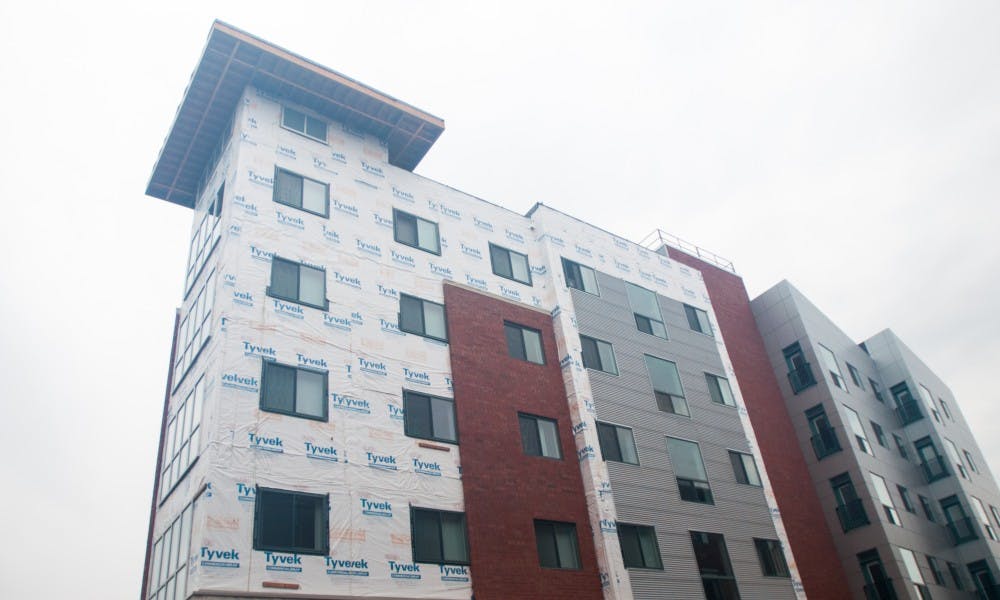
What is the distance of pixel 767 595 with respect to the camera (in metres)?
29.7

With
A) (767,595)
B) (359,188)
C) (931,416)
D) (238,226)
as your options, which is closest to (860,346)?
(931,416)

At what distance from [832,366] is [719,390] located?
9.19 metres

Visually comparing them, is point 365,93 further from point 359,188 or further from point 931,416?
point 931,416

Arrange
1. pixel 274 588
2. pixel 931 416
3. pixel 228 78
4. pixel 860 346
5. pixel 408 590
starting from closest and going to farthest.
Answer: pixel 274 588 → pixel 408 590 → pixel 228 78 → pixel 931 416 → pixel 860 346

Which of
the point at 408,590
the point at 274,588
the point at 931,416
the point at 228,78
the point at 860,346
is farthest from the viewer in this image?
the point at 860,346

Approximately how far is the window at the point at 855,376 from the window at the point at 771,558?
1527cm

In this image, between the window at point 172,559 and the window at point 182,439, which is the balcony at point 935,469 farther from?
the window at point 172,559

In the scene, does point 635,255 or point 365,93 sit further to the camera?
point 635,255

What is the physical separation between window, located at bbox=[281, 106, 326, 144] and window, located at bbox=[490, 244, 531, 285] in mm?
8349

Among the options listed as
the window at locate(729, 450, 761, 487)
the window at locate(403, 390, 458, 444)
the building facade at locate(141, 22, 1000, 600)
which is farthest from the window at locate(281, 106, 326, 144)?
the window at locate(729, 450, 761, 487)

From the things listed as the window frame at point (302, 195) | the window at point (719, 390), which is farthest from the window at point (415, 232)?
the window at point (719, 390)

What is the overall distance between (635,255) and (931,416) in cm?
2206

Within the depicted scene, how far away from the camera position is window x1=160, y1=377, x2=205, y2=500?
22.2 m

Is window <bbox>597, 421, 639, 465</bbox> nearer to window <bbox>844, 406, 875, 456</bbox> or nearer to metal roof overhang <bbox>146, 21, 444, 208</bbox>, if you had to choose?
metal roof overhang <bbox>146, 21, 444, 208</bbox>
